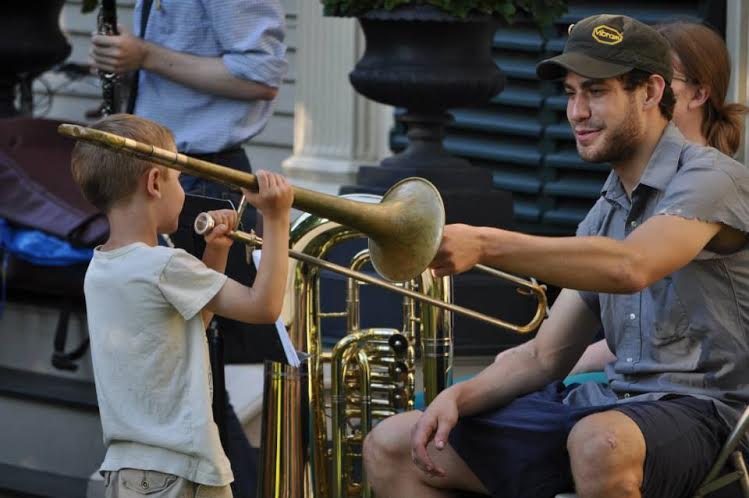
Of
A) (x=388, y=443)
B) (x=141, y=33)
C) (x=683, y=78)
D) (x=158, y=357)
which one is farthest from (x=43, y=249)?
(x=683, y=78)

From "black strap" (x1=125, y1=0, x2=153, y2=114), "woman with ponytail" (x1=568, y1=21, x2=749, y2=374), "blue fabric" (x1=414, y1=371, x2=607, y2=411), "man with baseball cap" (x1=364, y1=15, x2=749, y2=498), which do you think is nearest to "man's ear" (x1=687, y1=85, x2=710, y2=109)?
"woman with ponytail" (x1=568, y1=21, x2=749, y2=374)

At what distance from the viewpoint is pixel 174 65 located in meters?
4.76

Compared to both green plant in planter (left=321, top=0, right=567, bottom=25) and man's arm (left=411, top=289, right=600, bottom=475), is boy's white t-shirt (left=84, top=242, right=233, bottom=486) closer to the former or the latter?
man's arm (left=411, top=289, right=600, bottom=475)

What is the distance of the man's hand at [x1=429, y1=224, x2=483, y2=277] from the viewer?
3.20 metres

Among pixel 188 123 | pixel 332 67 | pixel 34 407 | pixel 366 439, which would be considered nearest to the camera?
pixel 366 439

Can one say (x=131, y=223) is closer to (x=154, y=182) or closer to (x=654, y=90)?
(x=154, y=182)

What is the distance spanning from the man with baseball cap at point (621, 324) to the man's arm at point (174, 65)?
1.37 metres

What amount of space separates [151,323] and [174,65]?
156cm

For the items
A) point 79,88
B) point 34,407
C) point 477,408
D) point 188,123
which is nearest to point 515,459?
point 477,408

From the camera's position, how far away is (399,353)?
4.04 meters

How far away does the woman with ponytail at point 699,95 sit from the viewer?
→ 4.08 m

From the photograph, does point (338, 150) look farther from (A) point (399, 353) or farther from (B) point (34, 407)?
(A) point (399, 353)

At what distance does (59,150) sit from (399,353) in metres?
2.28

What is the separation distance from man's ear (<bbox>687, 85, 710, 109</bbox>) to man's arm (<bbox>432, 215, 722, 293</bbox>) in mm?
826
